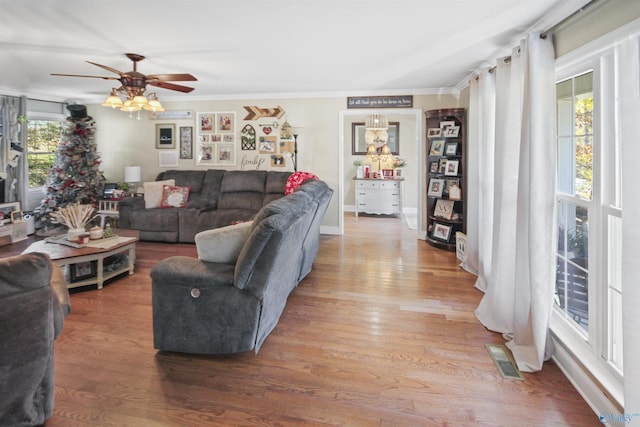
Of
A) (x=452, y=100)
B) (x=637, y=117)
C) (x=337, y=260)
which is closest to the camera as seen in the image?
(x=637, y=117)

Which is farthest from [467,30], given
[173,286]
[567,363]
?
[173,286]

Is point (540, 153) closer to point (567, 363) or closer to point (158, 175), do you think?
point (567, 363)

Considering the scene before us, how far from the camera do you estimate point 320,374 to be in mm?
2057

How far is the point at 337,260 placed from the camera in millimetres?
4398

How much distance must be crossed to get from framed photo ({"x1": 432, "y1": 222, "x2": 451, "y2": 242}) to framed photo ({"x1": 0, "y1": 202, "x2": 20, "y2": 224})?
6.43 meters

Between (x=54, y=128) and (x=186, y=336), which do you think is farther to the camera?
(x=54, y=128)

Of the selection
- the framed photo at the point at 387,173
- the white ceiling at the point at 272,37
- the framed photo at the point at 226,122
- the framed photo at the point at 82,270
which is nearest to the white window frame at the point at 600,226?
the white ceiling at the point at 272,37

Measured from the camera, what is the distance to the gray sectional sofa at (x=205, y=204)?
516 cm

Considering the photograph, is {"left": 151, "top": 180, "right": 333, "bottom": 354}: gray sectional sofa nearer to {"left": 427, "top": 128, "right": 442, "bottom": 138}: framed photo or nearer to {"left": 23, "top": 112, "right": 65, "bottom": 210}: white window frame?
{"left": 427, "top": 128, "right": 442, "bottom": 138}: framed photo

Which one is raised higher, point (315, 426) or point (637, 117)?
point (637, 117)

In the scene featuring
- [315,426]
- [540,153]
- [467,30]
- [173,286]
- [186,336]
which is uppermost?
[467,30]

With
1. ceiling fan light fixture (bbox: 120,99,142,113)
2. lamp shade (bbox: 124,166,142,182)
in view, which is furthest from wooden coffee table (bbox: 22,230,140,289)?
lamp shade (bbox: 124,166,142,182)

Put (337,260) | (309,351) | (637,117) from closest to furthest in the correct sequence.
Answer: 1. (637,117)
2. (309,351)
3. (337,260)

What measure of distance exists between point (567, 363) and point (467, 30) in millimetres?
2600
